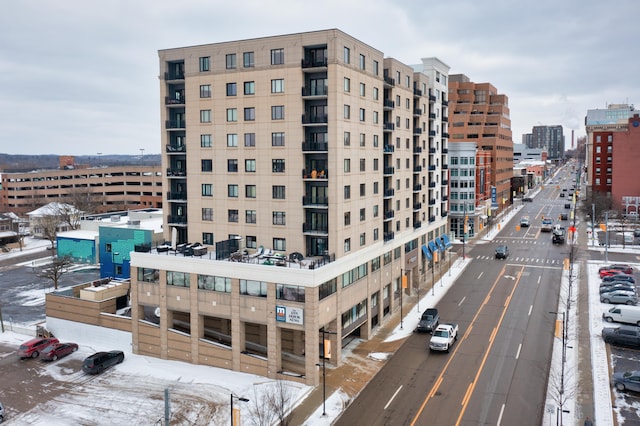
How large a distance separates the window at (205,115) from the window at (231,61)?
462cm

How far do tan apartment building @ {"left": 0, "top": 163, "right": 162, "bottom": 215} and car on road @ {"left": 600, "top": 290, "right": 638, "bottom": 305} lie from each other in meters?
121

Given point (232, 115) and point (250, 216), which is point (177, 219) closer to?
point (250, 216)

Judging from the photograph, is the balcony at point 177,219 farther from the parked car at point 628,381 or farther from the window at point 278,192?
the parked car at point 628,381

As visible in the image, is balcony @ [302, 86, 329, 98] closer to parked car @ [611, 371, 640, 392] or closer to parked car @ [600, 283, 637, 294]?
parked car @ [611, 371, 640, 392]

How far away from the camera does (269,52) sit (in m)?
46.5

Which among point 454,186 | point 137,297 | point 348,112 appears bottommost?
point 137,297

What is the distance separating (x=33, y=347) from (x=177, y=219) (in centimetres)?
1760

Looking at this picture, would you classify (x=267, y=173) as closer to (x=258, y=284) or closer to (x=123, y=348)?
(x=258, y=284)

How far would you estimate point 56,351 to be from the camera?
4766cm

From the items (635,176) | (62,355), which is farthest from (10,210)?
(635,176)

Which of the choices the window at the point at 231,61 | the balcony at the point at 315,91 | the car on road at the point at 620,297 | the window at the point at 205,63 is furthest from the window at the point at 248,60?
the car on road at the point at 620,297

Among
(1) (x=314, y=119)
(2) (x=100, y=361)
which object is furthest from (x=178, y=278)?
(1) (x=314, y=119)

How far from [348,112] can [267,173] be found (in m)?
9.18

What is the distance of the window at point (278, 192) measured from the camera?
47406 millimetres
